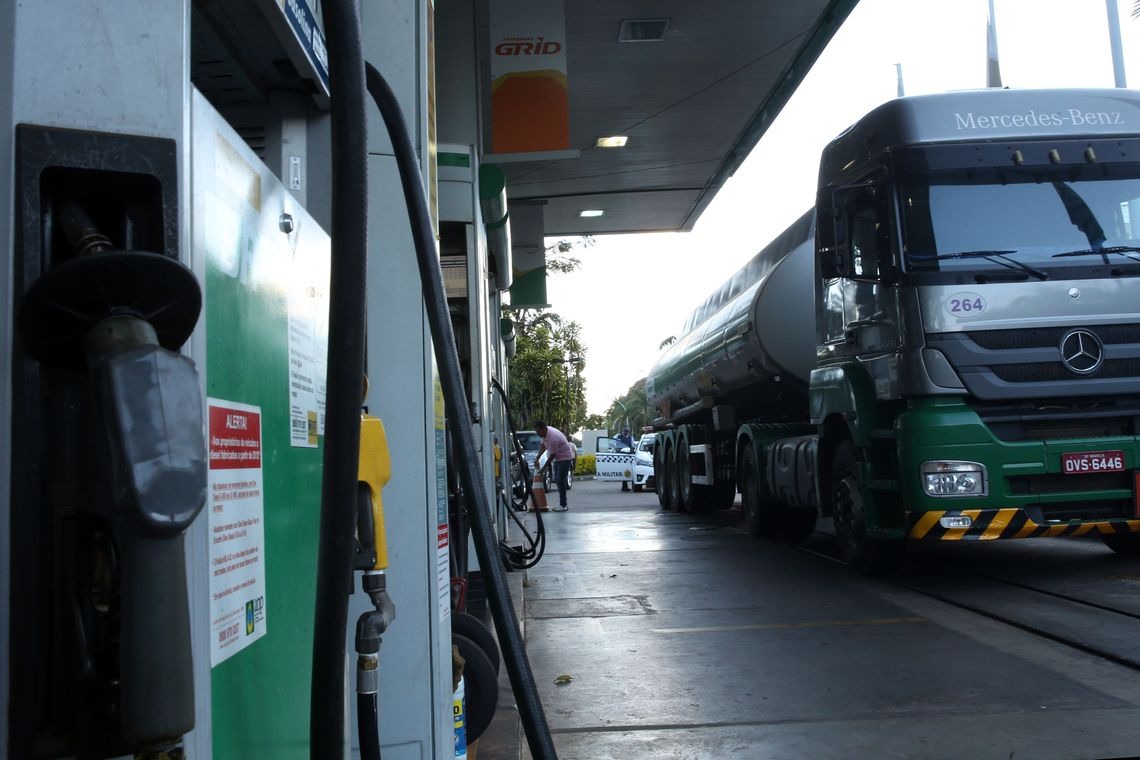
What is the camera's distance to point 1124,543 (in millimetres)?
9453

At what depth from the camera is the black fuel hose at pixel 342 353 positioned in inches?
54.5

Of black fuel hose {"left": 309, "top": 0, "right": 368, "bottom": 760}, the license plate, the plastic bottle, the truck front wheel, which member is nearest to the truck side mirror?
the license plate

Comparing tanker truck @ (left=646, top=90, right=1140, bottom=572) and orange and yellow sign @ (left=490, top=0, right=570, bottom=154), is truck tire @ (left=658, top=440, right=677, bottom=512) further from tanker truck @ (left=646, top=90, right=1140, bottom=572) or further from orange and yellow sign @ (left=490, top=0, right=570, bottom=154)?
tanker truck @ (left=646, top=90, right=1140, bottom=572)

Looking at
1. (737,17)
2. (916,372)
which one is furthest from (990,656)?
(737,17)

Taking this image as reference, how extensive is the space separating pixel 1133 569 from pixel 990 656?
12.0 feet

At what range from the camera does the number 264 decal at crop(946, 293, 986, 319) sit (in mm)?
7691

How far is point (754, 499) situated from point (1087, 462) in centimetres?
567

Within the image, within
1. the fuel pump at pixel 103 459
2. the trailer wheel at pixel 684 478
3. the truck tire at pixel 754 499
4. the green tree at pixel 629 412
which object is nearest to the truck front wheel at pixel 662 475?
the trailer wheel at pixel 684 478

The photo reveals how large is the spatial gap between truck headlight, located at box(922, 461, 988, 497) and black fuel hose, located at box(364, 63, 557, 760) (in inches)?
251

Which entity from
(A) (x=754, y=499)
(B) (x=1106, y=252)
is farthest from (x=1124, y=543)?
(A) (x=754, y=499)

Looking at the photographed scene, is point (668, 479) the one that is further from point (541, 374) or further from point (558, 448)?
point (541, 374)

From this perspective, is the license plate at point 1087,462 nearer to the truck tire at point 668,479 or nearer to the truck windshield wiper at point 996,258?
the truck windshield wiper at point 996,258

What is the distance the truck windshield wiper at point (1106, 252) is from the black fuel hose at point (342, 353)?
24.4 ft

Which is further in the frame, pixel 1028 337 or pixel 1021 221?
pixel 1021 221
